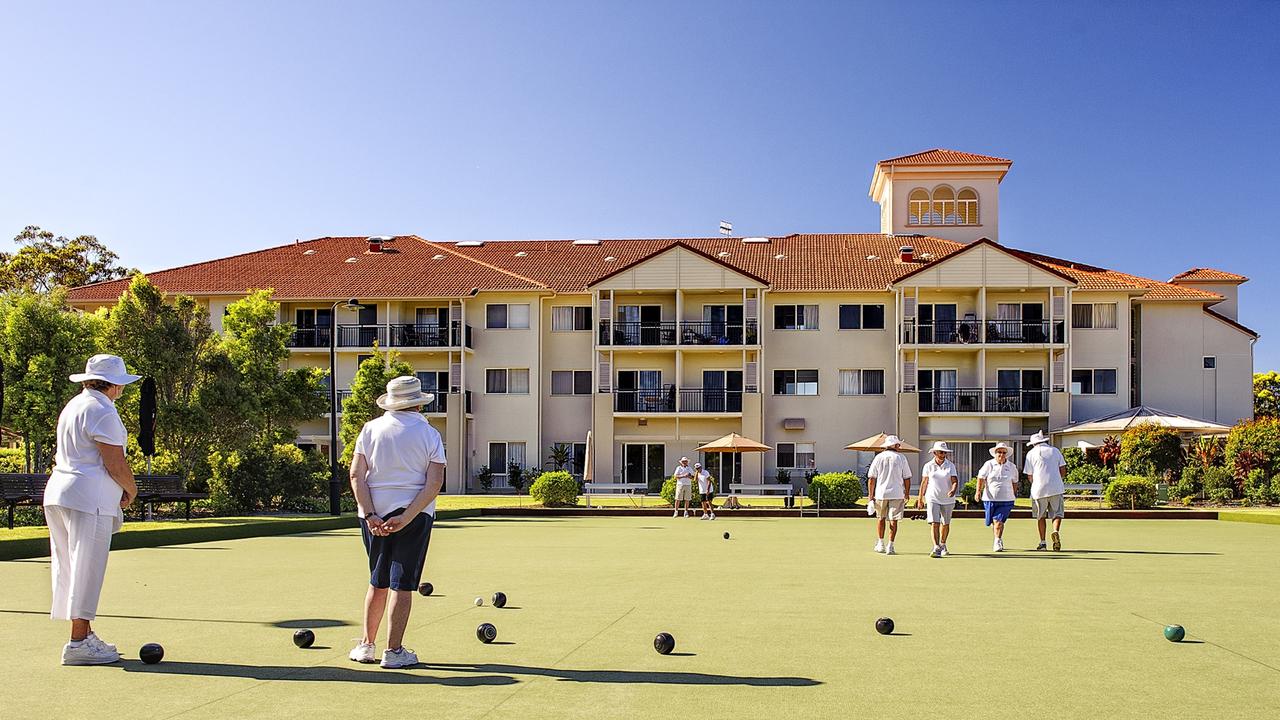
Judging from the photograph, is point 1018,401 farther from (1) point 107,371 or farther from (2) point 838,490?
(1) point 107,371

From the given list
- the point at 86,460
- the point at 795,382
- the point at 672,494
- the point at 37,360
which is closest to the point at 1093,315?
the point at 795,382

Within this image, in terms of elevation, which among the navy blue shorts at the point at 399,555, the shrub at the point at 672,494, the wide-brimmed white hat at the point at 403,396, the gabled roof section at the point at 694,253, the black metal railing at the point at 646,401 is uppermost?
the gabled roof section at the point at 694,253

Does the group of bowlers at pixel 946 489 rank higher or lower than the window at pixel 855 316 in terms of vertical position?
lower

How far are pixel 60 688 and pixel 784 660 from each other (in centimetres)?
418

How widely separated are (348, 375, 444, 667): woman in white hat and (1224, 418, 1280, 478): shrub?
33311 mm

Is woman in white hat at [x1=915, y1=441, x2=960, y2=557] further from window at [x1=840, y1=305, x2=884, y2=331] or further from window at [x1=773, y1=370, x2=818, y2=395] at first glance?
window at [x1=840, y1=305, x2=884, y2=331]

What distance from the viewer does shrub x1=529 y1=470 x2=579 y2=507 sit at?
3503 cm

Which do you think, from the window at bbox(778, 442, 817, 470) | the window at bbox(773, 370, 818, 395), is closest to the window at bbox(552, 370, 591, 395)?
the window at bbox(773, 370, 818, 395)

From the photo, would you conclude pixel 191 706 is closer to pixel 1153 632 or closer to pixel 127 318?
pixel 1153 632

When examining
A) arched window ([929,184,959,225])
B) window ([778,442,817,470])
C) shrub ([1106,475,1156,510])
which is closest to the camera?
shrub ([1106,475,1156,510])

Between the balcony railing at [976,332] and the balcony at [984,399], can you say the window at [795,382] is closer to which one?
the balcony railing at [976,332]

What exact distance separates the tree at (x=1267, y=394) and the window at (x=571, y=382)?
55582 mm

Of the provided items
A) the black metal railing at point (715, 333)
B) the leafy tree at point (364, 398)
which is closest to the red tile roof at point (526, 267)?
the black metal railing at point (715, 333)

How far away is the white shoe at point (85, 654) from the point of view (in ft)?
23.5
